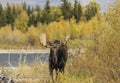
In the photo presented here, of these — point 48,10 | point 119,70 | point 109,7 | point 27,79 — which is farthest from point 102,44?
point 48,10

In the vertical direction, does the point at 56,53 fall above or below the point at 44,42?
below

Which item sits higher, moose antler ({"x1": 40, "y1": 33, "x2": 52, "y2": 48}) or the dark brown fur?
moose antler ({"x1": 40, "y1": 33, "x2": 52, "y2": 48})

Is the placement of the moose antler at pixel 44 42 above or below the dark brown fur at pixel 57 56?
above

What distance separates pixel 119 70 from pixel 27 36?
73.2 meters

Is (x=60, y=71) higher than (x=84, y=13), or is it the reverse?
(x=60, y=71)

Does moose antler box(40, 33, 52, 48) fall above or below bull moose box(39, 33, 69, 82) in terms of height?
above

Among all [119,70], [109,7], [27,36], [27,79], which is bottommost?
[27,36]

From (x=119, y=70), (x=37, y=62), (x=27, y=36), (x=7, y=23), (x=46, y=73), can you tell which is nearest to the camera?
(x=119, y=70)

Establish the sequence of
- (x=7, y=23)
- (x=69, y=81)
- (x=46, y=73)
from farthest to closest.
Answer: (x=7, y=23) → (x=46, y=73) → (x=69, y=81)

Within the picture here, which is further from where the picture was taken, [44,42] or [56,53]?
[44,42]

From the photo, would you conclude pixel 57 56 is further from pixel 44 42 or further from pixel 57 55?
pixel 44 42

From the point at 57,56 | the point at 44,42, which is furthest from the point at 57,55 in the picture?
the point at 44,42

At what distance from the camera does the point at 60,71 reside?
13.2 meters

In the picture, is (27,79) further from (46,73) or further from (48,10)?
(48,10)
